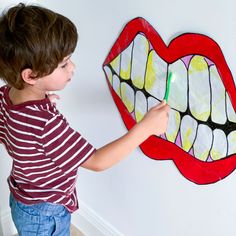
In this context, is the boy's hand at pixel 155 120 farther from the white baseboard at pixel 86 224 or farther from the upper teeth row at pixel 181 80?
the white baseboard at pixel 86 224

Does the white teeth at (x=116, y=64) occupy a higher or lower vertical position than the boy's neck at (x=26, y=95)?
higher

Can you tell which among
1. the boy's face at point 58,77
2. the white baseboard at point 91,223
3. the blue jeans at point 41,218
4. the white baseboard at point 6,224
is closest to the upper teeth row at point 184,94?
the boy's face at point 58,77

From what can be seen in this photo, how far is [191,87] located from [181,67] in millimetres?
49

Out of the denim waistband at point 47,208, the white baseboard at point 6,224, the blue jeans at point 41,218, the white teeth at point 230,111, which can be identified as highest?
the white teeth at point 230,111

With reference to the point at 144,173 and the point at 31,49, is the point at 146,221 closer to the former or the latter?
the point at 144,173

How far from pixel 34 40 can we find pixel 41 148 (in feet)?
0.73

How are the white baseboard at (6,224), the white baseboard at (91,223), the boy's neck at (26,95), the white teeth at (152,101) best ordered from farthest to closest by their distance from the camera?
1. the white baseboard at (6,224)
2. the white baseboard at (91,223)
3. the white teeth at (152,101)
4. the boy's neck at (26,95)

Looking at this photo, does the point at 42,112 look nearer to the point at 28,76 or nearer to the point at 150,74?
the point at 28,76

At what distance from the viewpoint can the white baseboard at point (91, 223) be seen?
4.61ft

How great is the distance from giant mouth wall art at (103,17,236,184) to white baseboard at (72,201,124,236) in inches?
16.6

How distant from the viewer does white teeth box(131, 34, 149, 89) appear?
98 cm

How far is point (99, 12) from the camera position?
3.51ft

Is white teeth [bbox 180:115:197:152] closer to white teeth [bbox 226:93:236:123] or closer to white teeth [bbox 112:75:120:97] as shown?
white teeth [bbox 226:93:236:123]

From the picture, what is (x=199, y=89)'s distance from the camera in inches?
34.6
